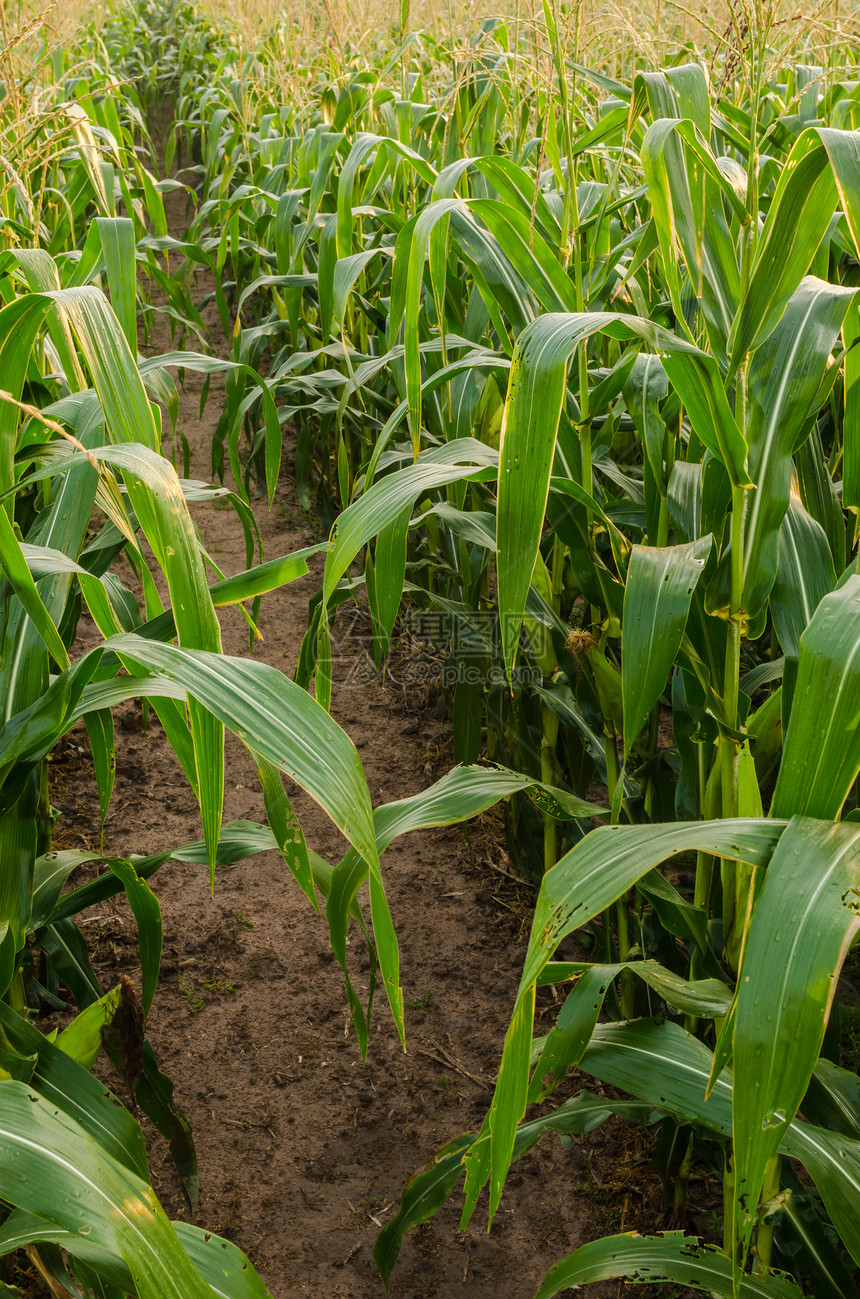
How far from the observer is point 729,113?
5.43ft

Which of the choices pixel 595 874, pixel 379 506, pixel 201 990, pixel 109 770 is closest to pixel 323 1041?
pixel 201 990

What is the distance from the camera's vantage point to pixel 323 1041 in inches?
63.8

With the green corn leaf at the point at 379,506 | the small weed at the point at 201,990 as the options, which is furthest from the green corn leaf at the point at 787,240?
the small weed at the point at 201,990

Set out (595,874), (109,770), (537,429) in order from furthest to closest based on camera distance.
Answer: (109,770), (537,429), (595,874)

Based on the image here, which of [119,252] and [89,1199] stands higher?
[119,252]

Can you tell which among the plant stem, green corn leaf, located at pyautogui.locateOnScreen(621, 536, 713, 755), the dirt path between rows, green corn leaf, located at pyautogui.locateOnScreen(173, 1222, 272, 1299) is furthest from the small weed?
green corn leaf, located at pyautogui.locateOnScreen(621, 536, 713, 755)

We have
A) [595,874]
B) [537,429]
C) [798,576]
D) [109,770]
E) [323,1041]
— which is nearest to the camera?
[595,874]

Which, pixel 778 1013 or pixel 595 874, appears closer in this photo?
pixel 778 1013

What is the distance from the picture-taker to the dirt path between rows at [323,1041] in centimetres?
132

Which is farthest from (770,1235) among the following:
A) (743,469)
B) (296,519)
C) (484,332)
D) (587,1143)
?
(296,519)

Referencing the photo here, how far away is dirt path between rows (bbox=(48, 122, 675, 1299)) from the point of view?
1322mm

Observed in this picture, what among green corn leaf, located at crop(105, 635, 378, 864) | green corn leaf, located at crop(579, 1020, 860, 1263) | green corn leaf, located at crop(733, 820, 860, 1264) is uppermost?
green corn leaf, located at crop(105, 635, 378, 864)

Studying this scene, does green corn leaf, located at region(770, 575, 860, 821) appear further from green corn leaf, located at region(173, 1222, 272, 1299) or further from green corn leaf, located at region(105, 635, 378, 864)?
green corn leaf, located at region(173, 1222, 272, 1299)

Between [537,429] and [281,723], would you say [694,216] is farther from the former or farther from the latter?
[281,723]
